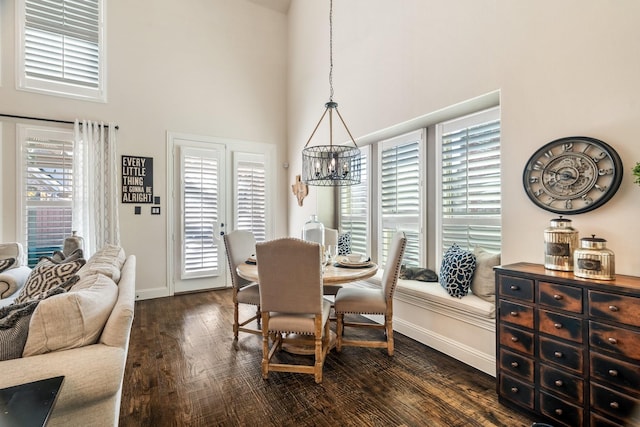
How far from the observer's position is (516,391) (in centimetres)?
191

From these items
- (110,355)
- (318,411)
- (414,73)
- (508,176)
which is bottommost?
(318,411)

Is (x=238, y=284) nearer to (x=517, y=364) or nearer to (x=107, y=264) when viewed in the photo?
(x=107, y=264)

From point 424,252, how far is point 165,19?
5.01m

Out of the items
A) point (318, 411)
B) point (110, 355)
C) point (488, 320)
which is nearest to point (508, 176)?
point (488, 320)

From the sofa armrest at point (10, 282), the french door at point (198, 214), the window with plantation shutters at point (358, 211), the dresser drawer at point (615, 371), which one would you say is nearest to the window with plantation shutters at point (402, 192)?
the window with plantation shutters at point (358, 211)

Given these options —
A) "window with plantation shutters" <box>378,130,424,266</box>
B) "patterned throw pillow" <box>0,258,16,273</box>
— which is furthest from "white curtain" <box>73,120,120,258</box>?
"window with plantation shutters" <box>378,130,424,266</box>

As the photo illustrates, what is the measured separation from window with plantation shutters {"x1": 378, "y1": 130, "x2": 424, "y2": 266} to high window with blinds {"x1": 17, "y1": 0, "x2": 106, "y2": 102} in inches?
158

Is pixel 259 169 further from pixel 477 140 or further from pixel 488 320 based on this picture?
pixel 488 320

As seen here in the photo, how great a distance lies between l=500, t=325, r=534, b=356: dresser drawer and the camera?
184 centimetres

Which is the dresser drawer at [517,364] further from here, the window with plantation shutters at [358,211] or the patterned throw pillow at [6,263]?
the patterned throw pillow at [6,263]

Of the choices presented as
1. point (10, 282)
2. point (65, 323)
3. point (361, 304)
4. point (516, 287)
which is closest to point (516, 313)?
point (516, 287)

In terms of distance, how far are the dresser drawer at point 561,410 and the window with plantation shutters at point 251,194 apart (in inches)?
166

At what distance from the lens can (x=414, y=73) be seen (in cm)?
305

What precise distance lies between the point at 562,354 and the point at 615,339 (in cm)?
27
